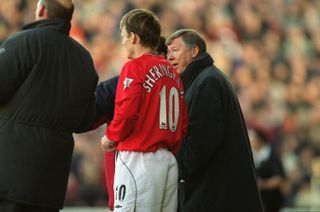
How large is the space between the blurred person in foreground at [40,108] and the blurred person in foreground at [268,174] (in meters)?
4.56

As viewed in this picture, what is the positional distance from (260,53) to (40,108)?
8.13m

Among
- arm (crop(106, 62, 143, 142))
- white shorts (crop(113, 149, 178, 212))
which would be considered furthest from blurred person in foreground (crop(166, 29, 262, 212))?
arm (crop(106, 62, 143, 142))

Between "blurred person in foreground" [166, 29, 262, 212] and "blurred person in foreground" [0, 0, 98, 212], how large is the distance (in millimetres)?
1014

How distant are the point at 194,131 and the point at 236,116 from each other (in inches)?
12.8

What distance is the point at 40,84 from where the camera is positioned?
179 inches

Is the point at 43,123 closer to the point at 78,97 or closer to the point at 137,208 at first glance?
the point at 78,97

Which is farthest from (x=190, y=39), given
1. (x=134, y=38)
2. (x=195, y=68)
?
(x=134, y=38)

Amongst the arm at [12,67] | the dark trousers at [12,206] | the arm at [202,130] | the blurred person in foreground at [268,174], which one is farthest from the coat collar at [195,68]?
the blurred person in foreground at [268,174]

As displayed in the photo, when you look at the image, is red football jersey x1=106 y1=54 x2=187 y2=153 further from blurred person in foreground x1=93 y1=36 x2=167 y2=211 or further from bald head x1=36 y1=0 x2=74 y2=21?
bald head x1=36 y1=0 x2=74 y2=21

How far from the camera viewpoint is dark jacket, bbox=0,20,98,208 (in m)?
4.47

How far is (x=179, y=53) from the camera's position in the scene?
226 inches

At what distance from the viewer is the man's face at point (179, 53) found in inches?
227

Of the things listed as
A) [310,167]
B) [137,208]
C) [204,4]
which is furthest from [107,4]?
[137,208]

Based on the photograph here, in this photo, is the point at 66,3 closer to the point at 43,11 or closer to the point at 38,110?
the point at 43,11
